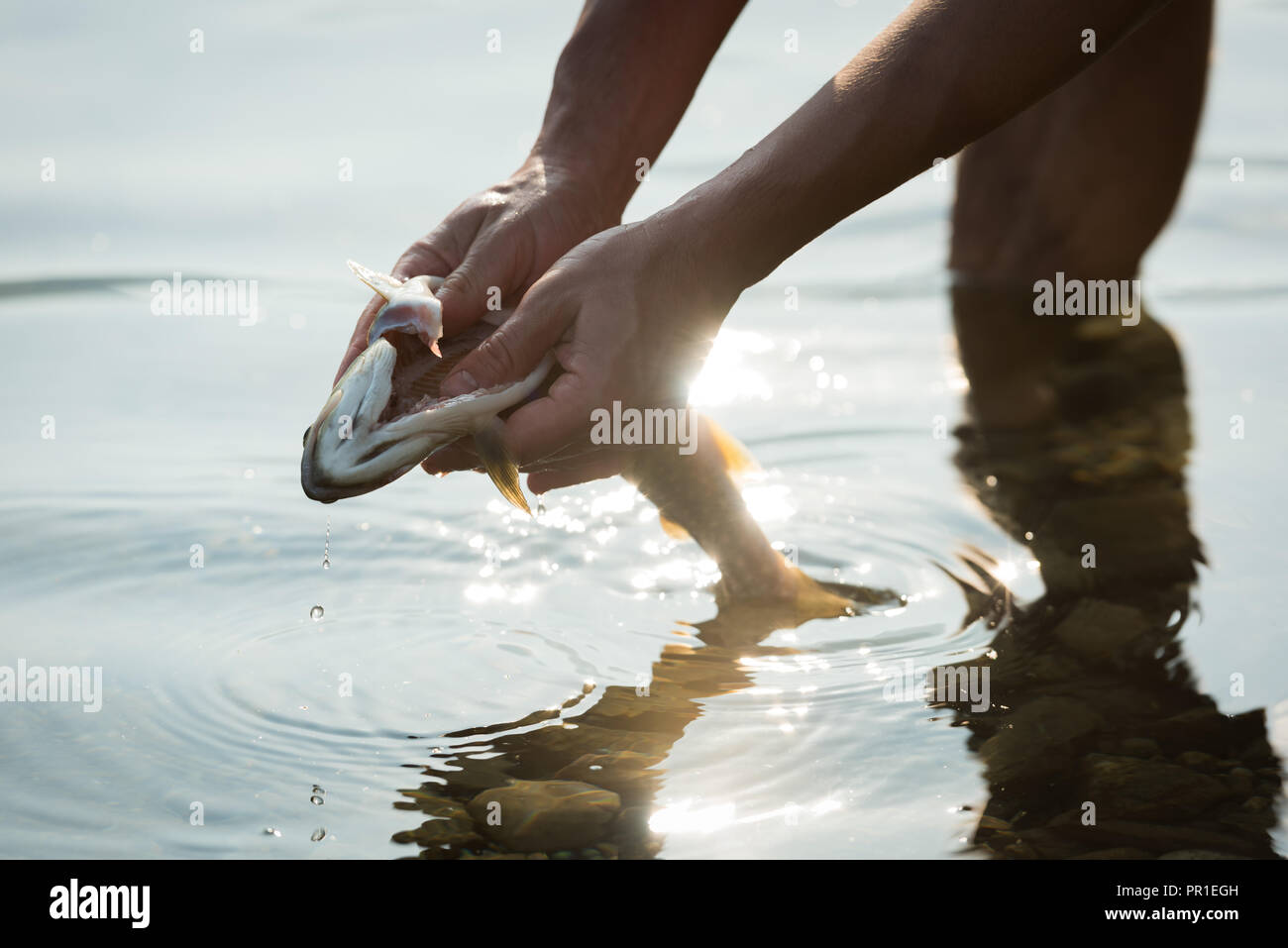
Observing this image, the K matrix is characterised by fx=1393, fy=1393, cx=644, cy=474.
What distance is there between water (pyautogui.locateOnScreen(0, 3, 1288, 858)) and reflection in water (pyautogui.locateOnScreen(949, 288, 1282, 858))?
7 centimetres

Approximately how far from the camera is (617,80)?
303cm

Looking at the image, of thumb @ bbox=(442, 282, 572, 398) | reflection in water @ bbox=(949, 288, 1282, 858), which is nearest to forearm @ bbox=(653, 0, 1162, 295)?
thumb @ bbox=(442, 282, 572, 398)

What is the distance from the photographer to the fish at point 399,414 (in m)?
2.23

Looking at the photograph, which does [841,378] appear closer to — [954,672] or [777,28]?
[954,672]

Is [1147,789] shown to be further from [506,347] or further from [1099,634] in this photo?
[506,347]

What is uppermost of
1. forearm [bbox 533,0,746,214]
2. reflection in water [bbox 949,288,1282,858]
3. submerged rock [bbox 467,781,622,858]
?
forearm [bbox 533,0,746,214]

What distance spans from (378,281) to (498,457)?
433 millimetres

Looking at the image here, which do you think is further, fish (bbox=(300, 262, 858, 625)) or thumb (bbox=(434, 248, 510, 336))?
thumb (bbox=(434, 248, 510, 336))

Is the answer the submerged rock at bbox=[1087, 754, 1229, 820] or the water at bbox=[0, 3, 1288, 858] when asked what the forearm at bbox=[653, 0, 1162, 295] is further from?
the submerged rock at bbox=[1087, 754, 1229, 820]

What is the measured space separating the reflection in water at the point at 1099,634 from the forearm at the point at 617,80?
4.19ft

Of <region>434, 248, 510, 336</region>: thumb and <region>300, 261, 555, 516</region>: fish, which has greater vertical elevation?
<region>434, 248, 510, 336</region>: thumb

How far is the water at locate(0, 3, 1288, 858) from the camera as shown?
2410 mm

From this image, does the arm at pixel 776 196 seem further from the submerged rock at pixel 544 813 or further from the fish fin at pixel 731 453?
the fish fin at pixel 731 453

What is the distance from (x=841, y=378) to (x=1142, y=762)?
2.20 metres
